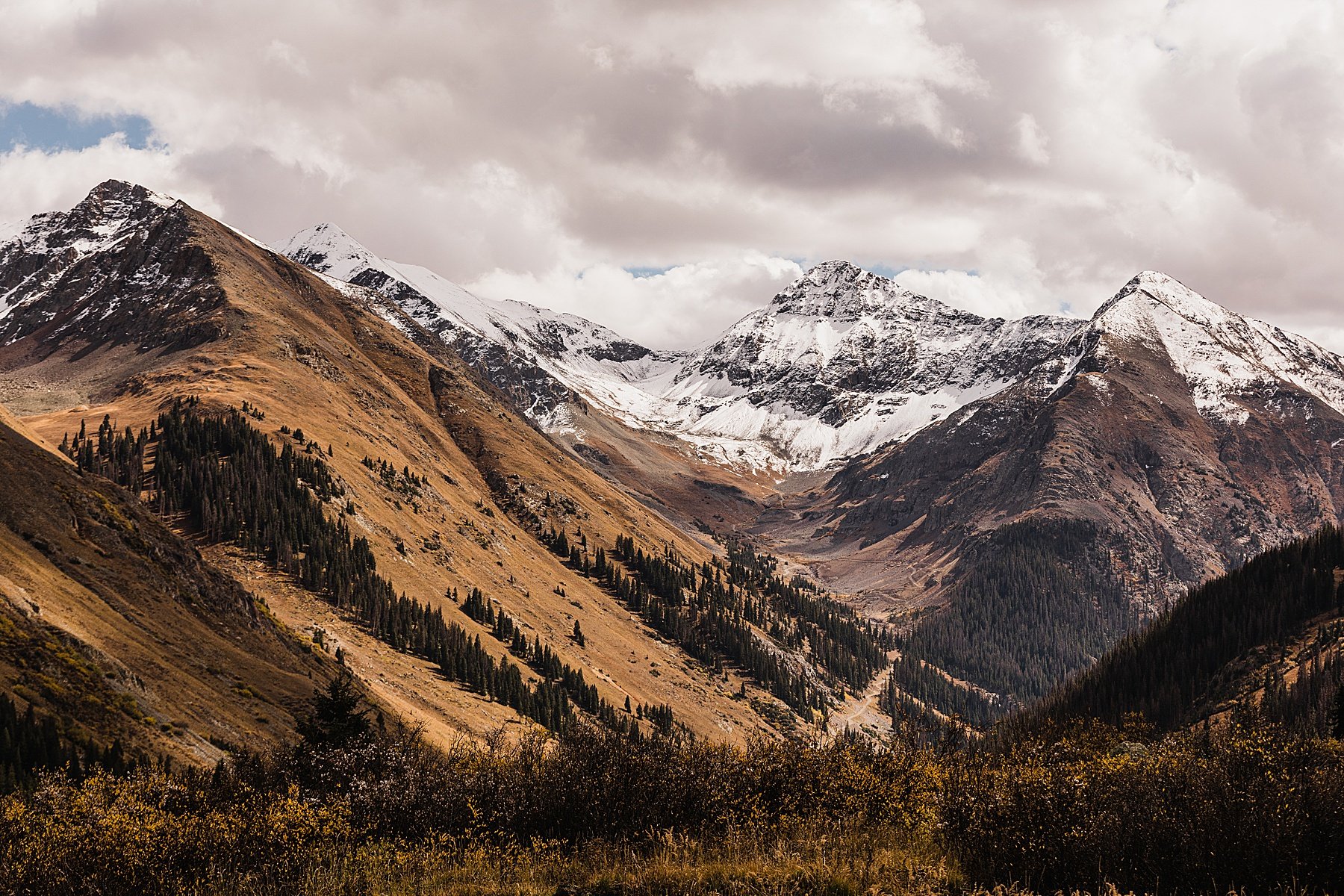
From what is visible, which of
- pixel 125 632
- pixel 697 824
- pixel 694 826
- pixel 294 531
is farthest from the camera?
pixel 294 531

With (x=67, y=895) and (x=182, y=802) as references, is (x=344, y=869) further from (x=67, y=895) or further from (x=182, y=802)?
(x=182, y=802)

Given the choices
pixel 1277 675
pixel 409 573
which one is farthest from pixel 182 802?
pixel 1277 675

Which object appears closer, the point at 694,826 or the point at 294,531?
the point at 694,826

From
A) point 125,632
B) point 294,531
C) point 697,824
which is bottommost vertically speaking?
point 294,531

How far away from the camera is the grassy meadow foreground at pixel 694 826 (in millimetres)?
28234

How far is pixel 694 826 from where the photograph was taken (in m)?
38.4

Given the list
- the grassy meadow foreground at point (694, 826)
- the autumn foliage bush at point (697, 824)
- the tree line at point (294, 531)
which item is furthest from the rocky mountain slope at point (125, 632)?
the tree line at point (294, 531)

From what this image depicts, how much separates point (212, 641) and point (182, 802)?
65511mm

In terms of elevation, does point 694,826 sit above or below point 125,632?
above

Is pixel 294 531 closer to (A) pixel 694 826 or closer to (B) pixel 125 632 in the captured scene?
(B) pixel 125 632

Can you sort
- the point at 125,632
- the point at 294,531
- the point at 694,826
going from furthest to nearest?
the point at 294,531
the point at 125,632
the point at 694,826

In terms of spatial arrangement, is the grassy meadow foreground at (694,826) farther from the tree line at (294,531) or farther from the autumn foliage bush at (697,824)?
the tree line at (294,531)

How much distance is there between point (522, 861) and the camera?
110ft

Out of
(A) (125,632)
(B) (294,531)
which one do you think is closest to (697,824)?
(A) (125,632)
